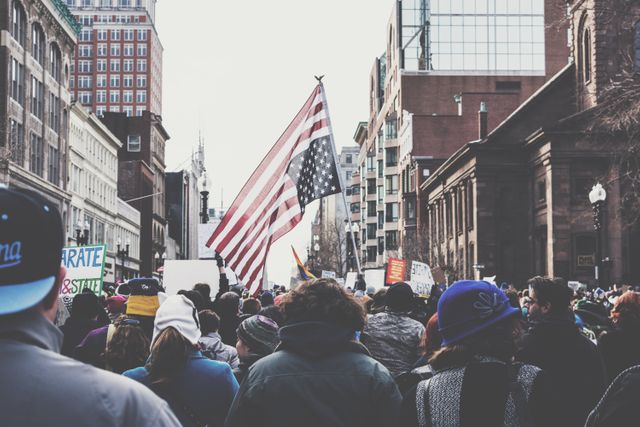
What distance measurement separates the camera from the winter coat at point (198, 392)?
591cm

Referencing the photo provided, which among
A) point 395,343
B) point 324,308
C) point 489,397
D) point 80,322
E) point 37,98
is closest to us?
point 489,397

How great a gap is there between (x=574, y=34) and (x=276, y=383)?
60.1 meters

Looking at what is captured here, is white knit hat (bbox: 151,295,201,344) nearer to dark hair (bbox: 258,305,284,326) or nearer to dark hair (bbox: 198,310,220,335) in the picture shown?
dark hair (bbox: 258,305,284,326)

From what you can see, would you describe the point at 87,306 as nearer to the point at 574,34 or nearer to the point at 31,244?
the point at 31,244

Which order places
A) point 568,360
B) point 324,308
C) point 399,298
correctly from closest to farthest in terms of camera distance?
point 324,308 → point 568,360 → point 399,298

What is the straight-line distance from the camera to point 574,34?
62094mm

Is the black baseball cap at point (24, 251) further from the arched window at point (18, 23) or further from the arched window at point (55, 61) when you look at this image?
the arched window at point (55, 61)

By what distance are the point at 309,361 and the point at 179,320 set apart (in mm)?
1316

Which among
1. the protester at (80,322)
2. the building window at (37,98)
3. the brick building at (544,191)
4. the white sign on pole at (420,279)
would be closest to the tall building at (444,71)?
the brick building at (544,191)

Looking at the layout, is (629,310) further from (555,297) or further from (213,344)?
(213,344)

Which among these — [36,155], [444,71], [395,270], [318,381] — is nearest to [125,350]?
[318,381]

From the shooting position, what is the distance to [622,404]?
11.4ft

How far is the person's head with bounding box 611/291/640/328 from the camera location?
8.20 metres

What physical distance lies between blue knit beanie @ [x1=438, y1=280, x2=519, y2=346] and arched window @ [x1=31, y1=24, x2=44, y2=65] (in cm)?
5999
